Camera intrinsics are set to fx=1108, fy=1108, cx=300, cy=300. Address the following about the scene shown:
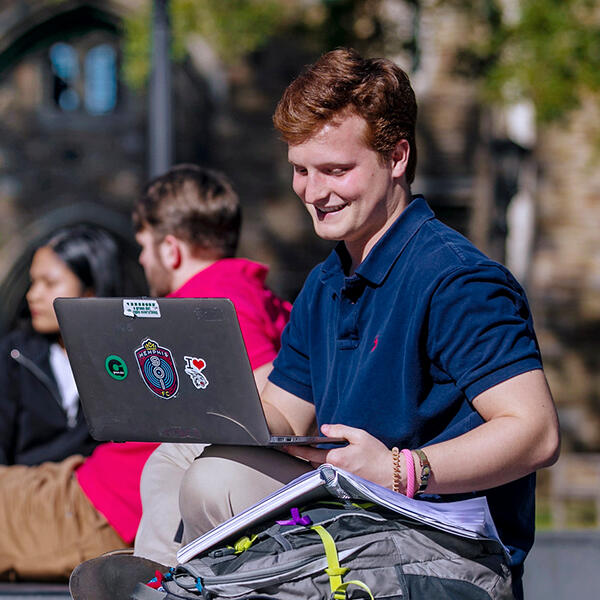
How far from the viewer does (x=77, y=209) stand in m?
13.5

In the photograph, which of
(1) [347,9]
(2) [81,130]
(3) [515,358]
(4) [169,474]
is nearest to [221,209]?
(4) [169,474]

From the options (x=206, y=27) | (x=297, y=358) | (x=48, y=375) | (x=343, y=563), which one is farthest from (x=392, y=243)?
(x=206, y=27)

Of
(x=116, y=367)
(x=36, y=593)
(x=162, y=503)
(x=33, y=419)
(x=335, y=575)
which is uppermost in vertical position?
(x=116, y=367)

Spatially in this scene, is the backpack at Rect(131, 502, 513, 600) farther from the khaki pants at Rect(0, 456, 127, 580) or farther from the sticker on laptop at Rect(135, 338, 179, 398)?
the khaki pants at Rect(0, 456, 127, 580)

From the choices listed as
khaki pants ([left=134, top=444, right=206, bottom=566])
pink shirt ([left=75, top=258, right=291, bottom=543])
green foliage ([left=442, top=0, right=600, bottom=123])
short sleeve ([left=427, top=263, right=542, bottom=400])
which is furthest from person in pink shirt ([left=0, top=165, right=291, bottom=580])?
green foliage ([left=442, top=0, right=600, bottom=123])

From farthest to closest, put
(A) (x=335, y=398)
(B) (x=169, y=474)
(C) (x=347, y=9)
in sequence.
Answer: (C) (x=347, y=9)
(B) (x=169, y=474)
(A) (x=335, y=398)

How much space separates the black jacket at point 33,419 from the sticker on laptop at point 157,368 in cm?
176

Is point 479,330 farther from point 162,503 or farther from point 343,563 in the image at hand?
point 162,503

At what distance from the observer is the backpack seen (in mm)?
1985

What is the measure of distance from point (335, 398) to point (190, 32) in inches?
307

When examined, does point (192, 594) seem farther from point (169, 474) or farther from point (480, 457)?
point (169, 474)

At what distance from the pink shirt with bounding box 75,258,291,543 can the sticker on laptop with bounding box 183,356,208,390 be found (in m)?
0.98

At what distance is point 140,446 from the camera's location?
3.41m

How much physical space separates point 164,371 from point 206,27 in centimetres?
818
